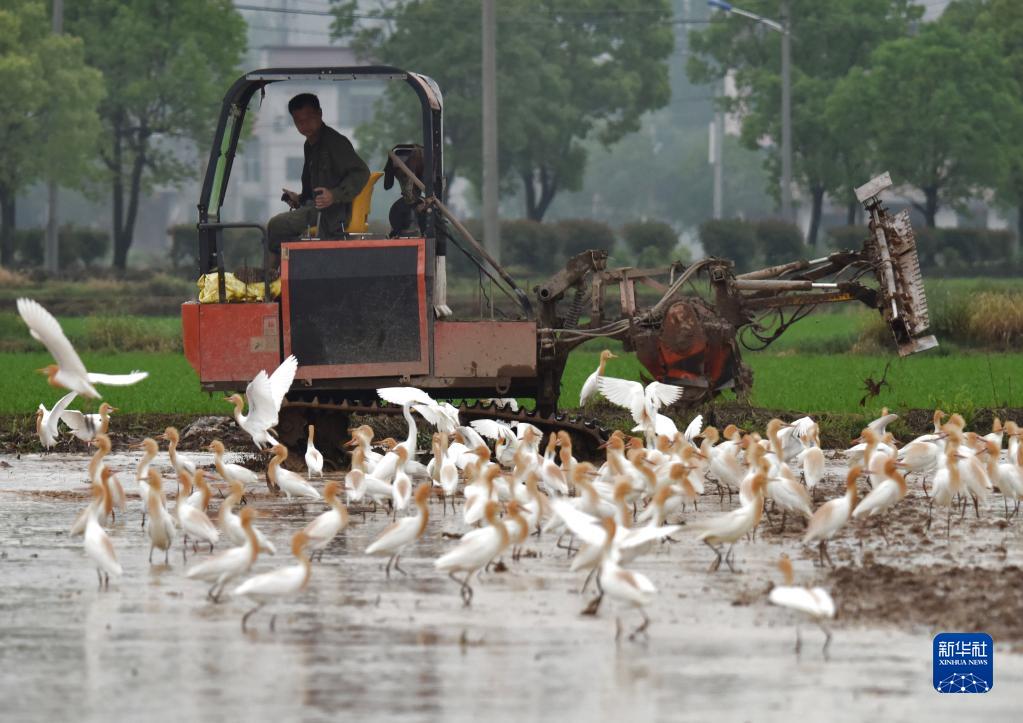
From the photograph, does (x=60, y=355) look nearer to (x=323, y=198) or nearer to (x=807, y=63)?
(x=323, y=198)

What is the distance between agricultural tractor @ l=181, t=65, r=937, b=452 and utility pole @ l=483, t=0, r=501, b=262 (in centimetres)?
1555

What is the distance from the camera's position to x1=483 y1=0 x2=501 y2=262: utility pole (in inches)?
1277

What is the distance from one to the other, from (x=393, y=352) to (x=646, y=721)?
8.08 m

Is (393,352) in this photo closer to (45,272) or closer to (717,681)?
(717,681)

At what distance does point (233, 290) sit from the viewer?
1566 cm

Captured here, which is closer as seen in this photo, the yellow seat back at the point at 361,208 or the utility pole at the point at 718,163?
the yellow seat back at the point at 361,208

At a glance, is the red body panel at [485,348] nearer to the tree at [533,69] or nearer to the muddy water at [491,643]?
the muddy water at [491,643]

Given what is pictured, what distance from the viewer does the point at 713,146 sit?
102 metres

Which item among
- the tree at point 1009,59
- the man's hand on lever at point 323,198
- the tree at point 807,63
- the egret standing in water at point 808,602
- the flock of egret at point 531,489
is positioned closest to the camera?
the egret standing in water at point 808,602

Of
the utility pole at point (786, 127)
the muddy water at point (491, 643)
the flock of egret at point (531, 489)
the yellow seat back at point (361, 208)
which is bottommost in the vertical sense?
the muddy water at point (491, 643)

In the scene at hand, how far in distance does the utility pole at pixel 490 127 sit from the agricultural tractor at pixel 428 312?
15555mm

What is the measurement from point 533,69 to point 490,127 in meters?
29.4

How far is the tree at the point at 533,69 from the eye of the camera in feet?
195

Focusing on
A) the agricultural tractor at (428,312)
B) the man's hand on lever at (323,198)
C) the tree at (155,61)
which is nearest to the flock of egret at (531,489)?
the agricultural tractor at (428,312)
